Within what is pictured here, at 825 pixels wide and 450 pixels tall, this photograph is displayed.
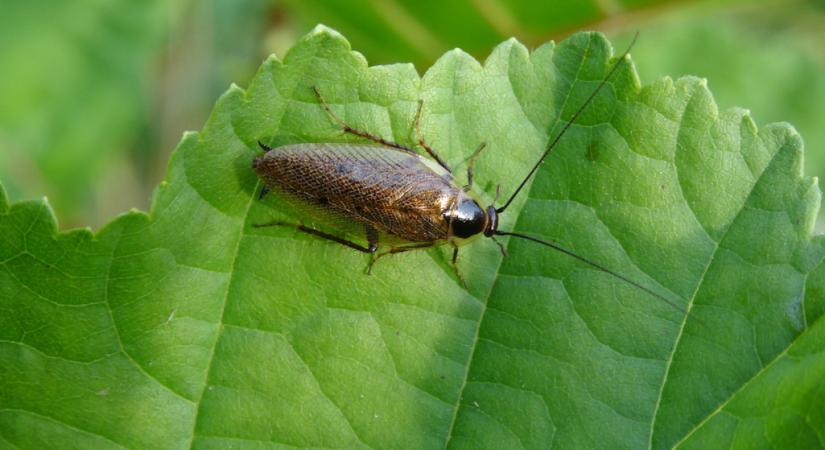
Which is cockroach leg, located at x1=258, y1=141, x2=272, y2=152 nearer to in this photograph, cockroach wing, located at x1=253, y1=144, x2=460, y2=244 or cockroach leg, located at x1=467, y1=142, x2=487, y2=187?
cockroach wing, located at x1=253, y1=144, x2=460, y2=244

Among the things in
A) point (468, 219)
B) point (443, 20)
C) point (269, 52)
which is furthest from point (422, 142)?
point (269, 52)

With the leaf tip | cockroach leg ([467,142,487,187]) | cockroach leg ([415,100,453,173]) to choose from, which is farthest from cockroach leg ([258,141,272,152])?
cockroach leg ([467,142,487,187])

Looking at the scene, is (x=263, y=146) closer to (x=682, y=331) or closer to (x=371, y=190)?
(x=371, y=190)

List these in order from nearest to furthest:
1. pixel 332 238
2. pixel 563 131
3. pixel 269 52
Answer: pixel 563 131, pixel 332 238, pixel 269 52

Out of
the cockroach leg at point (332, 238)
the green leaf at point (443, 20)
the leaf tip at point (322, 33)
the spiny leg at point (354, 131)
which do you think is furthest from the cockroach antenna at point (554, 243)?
the green leaf at point (443, 20)

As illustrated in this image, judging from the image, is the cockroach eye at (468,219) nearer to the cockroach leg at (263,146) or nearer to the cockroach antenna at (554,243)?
the cockroach antenna at (554,243)

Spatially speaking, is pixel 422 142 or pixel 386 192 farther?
pixel 386 192
